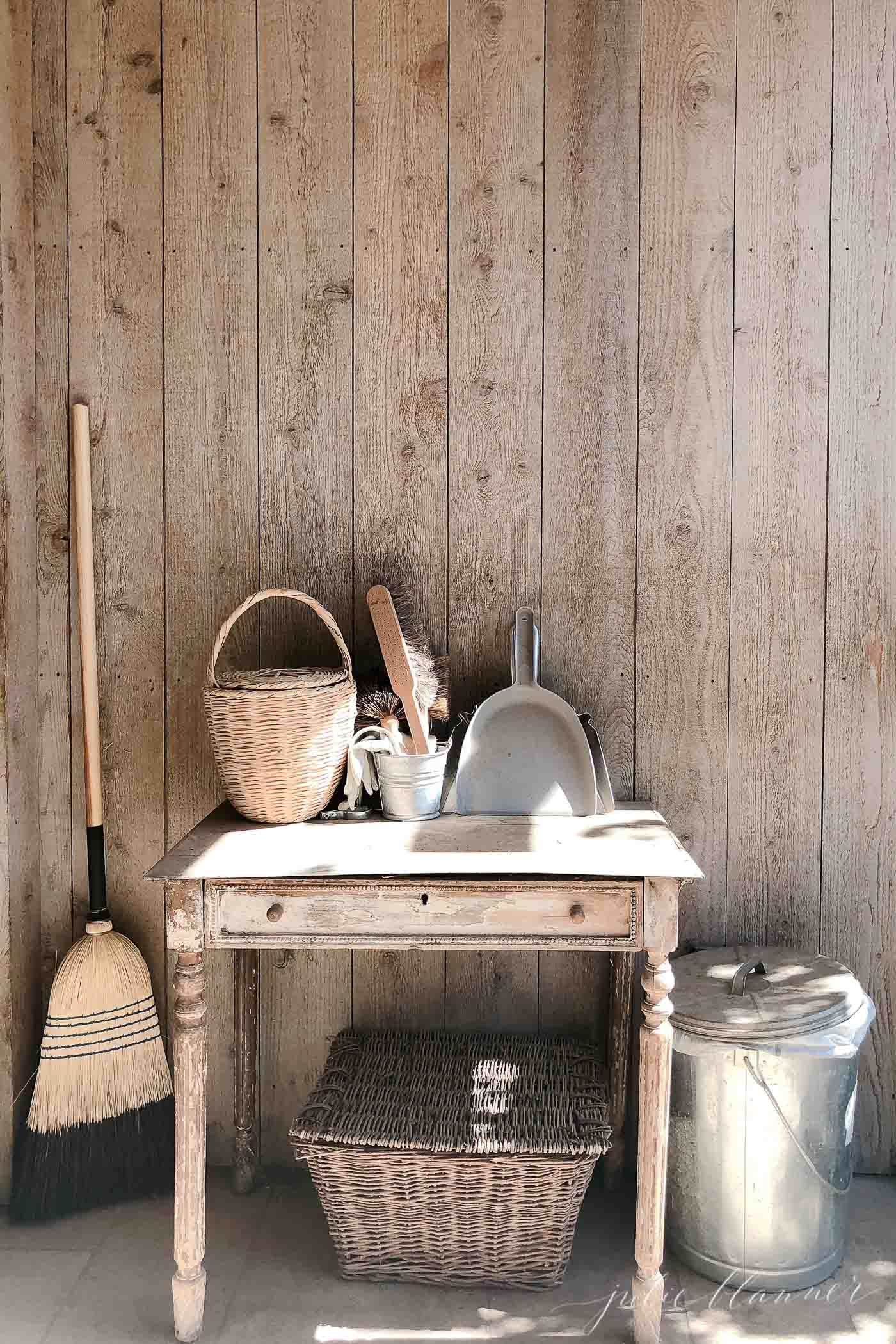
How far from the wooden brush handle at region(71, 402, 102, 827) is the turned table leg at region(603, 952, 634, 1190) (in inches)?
42.0

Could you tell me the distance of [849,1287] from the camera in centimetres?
190

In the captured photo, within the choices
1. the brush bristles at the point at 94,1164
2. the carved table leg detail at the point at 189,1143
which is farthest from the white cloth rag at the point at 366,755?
the brush bristles at the point at 94,1164

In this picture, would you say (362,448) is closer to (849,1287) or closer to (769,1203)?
(769,1203)

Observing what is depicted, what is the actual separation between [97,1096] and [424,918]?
2.76ft

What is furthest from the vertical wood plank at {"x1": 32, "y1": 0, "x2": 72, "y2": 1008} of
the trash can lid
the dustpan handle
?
the trash can lid

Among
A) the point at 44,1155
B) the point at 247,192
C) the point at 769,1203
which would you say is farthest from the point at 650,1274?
the point at 247,192

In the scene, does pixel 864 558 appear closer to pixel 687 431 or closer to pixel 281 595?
pixel 687 431

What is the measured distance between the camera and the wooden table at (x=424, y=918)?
1701mm

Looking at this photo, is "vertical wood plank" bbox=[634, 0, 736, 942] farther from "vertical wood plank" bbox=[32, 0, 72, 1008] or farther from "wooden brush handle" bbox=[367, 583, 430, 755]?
"vertical wood plank" bbox=[32, 0, 72, 1008]

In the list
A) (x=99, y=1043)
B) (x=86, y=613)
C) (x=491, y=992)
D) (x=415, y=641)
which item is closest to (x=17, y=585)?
(x=86, y=613)

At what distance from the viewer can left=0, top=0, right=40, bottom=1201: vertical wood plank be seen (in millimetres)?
2074

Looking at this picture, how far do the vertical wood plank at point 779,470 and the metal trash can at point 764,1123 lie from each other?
302mm

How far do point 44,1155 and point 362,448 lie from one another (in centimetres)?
150

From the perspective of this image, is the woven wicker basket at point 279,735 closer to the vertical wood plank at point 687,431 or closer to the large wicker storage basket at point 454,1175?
the large wicker storage basket at point 454,1175
